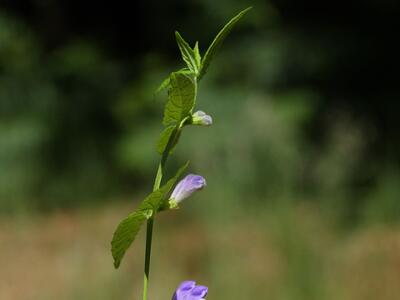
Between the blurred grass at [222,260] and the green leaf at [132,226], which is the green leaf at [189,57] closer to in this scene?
the green leaf at [132,226]

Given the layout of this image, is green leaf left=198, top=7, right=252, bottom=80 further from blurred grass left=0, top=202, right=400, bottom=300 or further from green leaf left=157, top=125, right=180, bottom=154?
blurred grass left=0, top=202, right=400, bottom=300

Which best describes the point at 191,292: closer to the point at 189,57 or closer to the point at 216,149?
the point at 189,57

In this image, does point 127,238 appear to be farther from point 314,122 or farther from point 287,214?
point 314,122

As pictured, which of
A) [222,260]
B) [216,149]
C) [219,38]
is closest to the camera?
[219,38]

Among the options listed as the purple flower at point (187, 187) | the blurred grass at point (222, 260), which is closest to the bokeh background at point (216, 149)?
the blurred grass at point (222, 260)

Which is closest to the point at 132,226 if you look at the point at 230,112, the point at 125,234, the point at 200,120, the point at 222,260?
the point at 125,234
